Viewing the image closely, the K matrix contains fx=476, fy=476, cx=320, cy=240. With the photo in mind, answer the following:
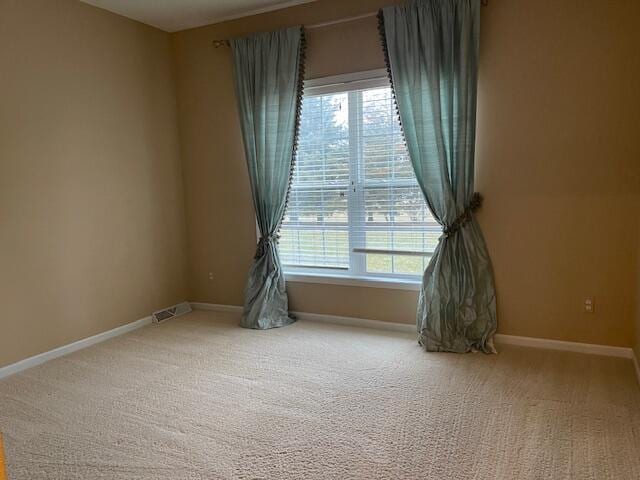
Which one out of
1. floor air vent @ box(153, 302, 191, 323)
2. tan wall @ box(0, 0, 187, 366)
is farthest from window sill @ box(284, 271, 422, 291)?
tan wall @ box(0, 0, 187, 366)

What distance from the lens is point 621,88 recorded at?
304 cm

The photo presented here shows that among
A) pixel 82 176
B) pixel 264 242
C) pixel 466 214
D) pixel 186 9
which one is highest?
pixel 186 9

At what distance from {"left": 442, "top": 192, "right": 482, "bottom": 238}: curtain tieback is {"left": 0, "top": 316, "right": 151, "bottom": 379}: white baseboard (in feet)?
9.40


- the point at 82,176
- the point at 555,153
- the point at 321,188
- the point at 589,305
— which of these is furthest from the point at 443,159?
the point at 82,176

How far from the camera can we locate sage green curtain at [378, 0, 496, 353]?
339 cm

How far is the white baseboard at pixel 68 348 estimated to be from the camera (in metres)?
3.33

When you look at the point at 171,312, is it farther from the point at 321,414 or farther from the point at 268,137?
the point at 321,414

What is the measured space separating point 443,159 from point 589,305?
142 centimetres

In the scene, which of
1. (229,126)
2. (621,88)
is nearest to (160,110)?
(229,126)

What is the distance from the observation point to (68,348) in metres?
3.71

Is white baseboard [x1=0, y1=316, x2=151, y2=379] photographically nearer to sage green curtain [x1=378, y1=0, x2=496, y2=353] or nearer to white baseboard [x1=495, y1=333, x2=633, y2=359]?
sage green curtain [x1=378, y1=0, x2=496, y2=353]

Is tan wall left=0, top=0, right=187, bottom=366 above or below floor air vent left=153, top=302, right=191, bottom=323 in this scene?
above

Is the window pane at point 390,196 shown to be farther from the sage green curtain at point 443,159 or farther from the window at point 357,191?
the sage green curtain at point 443,159

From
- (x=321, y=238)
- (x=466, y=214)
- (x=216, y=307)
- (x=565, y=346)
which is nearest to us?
(x=565, y=346)
